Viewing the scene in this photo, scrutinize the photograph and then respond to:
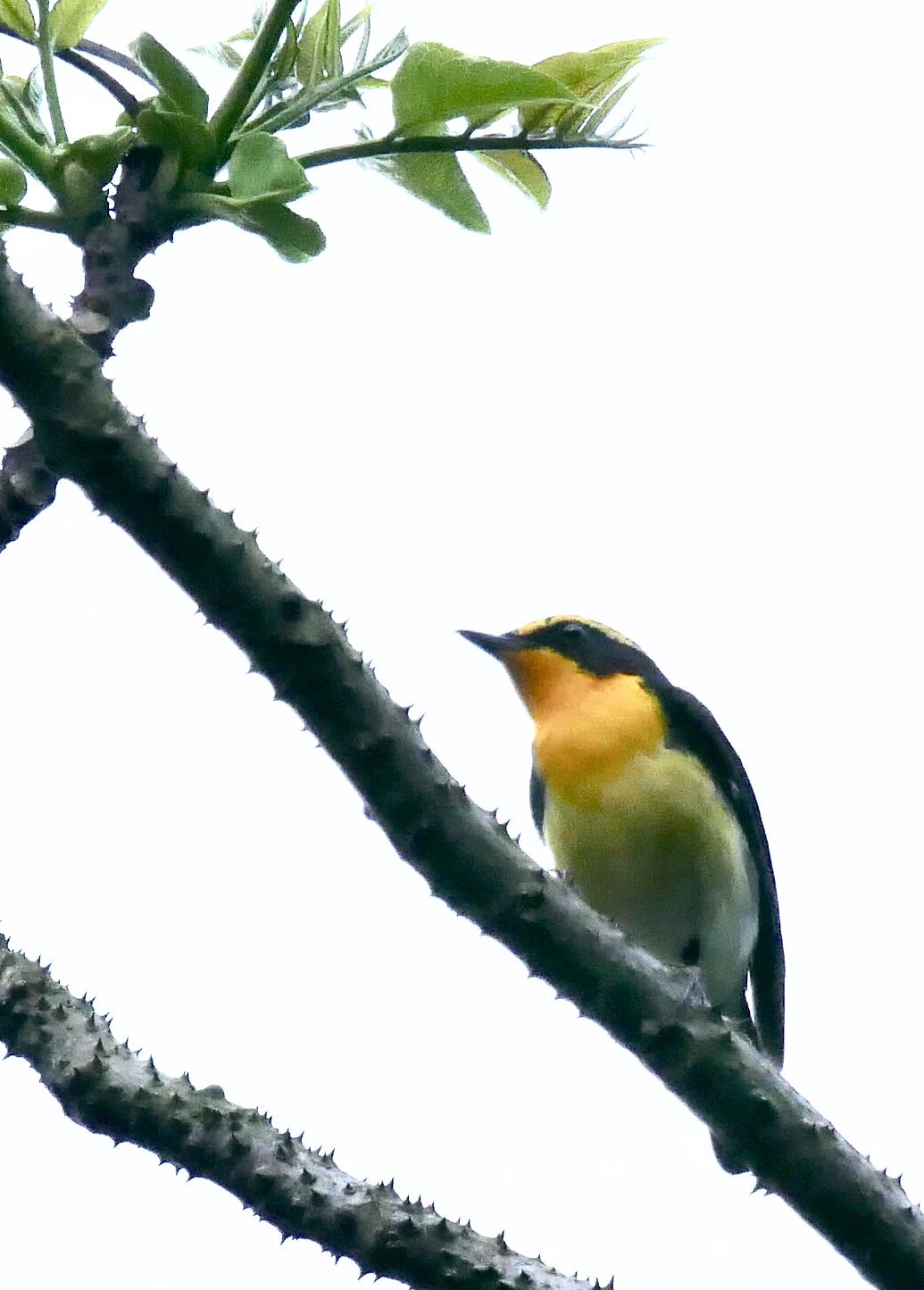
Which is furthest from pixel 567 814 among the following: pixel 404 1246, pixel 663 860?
pixel 404 1246

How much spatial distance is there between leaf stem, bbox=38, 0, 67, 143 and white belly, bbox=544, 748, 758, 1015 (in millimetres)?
3164

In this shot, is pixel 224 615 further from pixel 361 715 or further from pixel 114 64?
pixel 114 64

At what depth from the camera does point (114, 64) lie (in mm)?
3855

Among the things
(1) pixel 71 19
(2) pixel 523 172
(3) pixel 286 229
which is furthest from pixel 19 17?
(2) pixel 523 172

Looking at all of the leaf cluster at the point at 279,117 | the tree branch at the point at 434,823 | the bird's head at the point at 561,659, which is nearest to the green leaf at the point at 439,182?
the leaf cluster at the point at 279,117

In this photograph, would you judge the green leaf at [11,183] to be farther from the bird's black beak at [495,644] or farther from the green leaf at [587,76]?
the bird's black beak at [495,644]

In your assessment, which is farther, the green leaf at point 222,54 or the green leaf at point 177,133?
the green leaf at point 222,54

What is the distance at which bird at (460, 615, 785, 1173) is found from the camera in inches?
231

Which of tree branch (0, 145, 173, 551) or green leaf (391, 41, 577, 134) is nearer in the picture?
tree branch (0, 145, 173, 551)

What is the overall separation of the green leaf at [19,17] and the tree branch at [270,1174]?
7.77ft

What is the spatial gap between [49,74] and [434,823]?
2004 mm

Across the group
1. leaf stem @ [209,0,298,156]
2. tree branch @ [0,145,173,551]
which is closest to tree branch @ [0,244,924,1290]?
tree branch @ [0,145,173,551]

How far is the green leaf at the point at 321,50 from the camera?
3791mm

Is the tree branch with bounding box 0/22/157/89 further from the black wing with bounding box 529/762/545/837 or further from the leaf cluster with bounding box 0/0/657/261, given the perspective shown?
the black wing with bounding box 529/762/545/837
